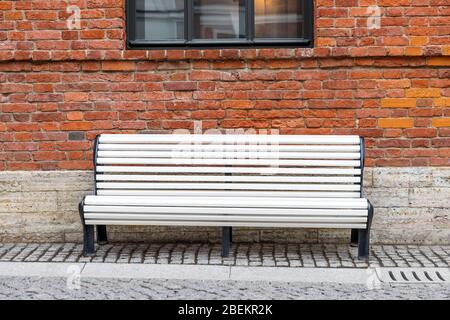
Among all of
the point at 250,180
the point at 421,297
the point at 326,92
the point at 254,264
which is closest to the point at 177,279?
the point at 254,264

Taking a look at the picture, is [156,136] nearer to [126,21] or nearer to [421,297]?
[126,21]

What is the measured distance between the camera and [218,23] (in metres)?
6.66

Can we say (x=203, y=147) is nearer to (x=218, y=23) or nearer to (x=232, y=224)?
(x=232, y=224)

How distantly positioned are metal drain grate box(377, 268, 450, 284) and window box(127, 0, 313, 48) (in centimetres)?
226

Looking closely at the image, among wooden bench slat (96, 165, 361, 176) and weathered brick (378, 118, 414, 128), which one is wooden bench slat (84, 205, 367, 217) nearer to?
wooden bench slat (96, 165, 361, 176)

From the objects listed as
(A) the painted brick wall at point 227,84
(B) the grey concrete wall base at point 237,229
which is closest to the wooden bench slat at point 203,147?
(A) the painted brick wall at point 227,84

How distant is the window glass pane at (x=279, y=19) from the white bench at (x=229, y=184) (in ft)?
3.66

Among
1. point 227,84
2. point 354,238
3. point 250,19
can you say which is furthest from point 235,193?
point 250,19

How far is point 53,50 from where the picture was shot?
643 centimetres

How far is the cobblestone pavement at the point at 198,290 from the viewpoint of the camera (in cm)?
473

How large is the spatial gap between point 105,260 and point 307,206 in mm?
1658

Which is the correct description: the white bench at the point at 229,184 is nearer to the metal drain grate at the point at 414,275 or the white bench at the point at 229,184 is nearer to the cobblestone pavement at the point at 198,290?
the metal drain grate at the point at 414,275

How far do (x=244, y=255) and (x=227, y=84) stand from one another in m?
1.54

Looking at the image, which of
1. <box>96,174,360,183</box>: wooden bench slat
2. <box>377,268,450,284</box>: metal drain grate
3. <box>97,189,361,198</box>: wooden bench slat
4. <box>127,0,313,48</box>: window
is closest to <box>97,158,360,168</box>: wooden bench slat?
<box>96,174,360,183</box>: wooden bench slat
